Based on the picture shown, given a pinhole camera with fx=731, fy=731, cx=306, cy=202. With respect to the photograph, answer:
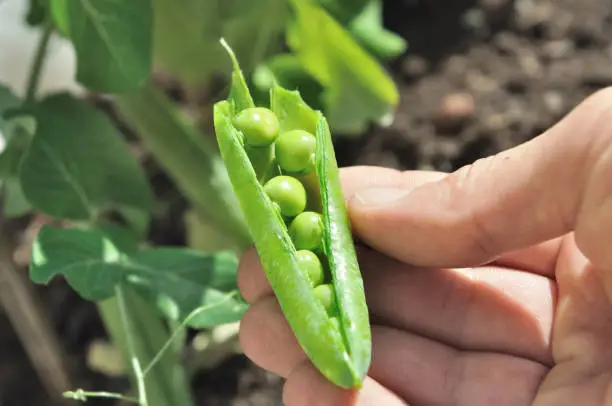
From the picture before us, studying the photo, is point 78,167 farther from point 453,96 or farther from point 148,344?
point 453,96

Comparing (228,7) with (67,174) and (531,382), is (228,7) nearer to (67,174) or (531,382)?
(67,174)

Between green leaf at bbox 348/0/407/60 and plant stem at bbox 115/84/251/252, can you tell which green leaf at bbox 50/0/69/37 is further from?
green leaf at bbox 348/0/407/60

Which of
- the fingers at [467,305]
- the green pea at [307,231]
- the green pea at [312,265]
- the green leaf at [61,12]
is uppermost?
the green leaf at [61,12]

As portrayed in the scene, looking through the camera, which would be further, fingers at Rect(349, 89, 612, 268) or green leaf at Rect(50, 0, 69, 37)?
green leaf at Rect(50, 0, 69, 37)

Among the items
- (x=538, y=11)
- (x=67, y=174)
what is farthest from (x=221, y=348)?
(x=538, y=11)

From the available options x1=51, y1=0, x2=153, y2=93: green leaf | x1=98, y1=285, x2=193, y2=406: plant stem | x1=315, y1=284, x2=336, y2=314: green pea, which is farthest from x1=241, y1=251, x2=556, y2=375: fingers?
x1=51, y1=0, x2=153, y2=93: green leaf

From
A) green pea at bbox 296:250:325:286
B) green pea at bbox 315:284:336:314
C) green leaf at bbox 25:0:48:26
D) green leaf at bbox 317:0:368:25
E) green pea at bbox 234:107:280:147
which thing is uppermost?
green pea at bbox 234:107:280:147

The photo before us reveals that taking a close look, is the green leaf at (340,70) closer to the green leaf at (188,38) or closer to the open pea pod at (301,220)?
the green leaf at (188,38)

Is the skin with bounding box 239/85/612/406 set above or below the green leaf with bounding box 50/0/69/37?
below

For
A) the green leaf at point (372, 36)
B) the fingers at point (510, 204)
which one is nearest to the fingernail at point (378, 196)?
the fingers at point (510, 204)
